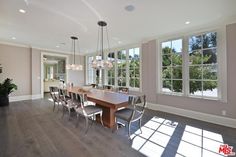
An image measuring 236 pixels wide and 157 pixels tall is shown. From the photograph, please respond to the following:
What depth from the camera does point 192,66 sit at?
3.88 metres

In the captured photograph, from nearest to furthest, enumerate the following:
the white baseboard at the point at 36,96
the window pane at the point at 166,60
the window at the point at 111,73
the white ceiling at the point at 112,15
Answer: the white ceiling at the point at 112,15 → the window pane at the point at 166,60 → the white baseboard at the point at 36,96 → the window at the point at 111,73

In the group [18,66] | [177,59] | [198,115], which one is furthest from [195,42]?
[18,66]

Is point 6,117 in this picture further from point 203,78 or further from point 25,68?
point 203,78

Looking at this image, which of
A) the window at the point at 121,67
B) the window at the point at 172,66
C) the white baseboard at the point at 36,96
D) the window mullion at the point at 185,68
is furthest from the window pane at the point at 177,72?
the white baseboard at the point at 36,96

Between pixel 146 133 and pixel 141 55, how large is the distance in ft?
10.7

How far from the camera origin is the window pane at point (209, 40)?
11.5ft

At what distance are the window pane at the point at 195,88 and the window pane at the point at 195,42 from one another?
1.05m

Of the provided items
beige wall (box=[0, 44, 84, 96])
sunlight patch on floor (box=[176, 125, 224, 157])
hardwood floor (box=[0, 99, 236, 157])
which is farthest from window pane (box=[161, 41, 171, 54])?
beige wall (box=[0, 44, 84, 96])

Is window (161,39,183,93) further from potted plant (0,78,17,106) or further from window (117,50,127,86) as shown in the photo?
potted plant (0,78,17,106)

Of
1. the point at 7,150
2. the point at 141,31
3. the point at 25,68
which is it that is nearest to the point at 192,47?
the point at 141,31

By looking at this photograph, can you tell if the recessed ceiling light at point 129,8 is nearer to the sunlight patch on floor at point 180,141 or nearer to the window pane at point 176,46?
the window pane at point 176,46

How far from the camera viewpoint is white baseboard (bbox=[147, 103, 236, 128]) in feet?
10.4

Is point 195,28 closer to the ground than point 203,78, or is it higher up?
higher up

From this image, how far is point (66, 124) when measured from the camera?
325 centimetres
